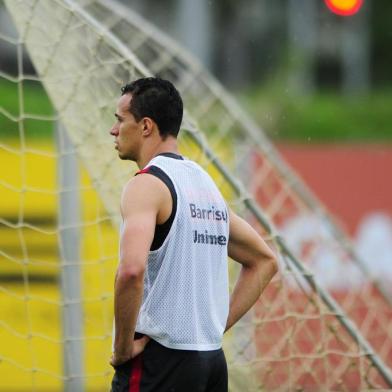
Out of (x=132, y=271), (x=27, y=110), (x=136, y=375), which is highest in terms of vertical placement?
(x=27, y=110)

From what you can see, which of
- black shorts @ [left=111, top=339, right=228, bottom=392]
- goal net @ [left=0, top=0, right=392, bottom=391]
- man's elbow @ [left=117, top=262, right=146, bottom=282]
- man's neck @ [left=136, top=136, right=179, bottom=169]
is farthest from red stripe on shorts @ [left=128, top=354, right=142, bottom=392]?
goal net @ [left=0, top=0, right=392, bottom=391]

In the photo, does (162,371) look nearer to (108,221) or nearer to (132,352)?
(132,352)

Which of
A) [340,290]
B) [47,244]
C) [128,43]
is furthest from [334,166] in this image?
[128,43]

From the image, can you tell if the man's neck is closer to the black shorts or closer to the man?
the man

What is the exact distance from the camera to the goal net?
5.38 metres

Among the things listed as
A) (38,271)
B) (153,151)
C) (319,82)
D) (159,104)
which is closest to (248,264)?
(153,151)

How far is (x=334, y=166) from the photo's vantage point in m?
10.3

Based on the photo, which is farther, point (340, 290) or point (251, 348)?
point (340, 290)

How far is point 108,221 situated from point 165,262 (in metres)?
3.21

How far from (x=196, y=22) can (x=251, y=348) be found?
10.1 meters

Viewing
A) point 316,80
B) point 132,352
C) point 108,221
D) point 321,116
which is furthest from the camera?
point 316,80

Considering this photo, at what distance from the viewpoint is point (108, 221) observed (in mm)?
7051

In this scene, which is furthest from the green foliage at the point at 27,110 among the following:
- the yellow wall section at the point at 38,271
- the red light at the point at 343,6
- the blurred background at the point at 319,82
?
the red light at the point at 343,6

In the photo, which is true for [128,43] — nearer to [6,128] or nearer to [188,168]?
[6,128]
